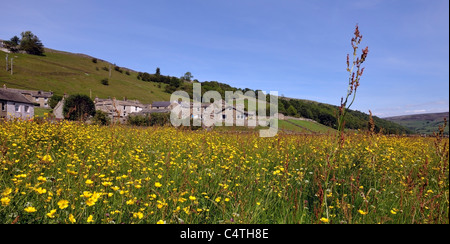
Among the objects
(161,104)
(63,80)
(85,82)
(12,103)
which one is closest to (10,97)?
(12,103)

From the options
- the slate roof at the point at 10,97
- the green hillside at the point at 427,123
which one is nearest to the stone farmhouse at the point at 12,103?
the slate roof at the point at 10,97

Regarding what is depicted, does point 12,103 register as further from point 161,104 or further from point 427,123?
point 427,123

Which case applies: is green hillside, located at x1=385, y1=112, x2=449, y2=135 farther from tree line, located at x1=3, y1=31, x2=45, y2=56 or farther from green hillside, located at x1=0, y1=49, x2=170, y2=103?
tree line, located at x1=3, y1=31, x2=45, y2=56

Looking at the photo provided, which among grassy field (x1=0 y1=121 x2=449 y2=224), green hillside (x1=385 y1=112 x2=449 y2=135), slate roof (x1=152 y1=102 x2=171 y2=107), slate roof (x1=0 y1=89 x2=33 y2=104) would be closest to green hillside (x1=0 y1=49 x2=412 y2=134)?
slate roof (x1=152 y1=102 x2=171 y2=107)

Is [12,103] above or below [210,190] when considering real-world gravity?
above

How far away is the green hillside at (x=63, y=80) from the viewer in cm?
8512

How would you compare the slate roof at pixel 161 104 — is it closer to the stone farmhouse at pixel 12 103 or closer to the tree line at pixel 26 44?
the stone farmhouse at pixel 12 103

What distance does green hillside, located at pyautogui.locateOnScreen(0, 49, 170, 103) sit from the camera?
85119mm

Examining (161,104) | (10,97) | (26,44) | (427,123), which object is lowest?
(427,123)

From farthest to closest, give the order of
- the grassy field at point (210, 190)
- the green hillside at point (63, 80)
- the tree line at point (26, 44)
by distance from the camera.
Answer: the tree line at point (26, 44) < the green hillside at point (63, 80) < the grassy field at point (210, 190)

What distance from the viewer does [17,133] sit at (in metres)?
6.47

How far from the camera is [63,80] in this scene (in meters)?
95.0

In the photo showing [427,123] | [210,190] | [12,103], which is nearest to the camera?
[210,190]
